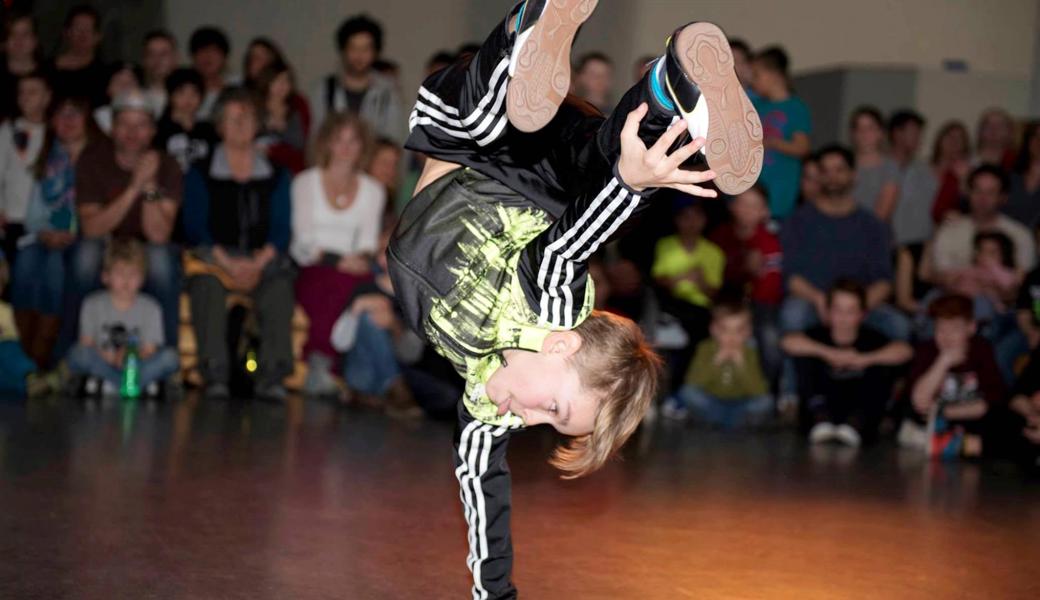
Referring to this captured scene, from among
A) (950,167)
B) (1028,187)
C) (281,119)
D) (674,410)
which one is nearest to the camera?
(674,410)

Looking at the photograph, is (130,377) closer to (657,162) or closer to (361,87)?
(361,87)

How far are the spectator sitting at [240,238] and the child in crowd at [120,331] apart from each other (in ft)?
0.76

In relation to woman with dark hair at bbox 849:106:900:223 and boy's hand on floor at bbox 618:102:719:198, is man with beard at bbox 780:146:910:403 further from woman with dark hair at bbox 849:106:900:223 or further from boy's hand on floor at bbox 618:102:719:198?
boy's hand on floor at bbox 618:102:719:198

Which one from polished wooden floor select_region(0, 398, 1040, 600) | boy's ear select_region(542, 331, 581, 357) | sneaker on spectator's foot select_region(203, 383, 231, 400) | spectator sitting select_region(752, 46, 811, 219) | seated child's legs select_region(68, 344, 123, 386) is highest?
spectator sitting select_region(752, 46, 811, 219)

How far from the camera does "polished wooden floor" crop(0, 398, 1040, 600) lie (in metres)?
3.10

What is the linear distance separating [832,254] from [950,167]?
4.03ft

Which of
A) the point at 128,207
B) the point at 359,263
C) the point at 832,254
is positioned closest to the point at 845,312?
the point at 832,254

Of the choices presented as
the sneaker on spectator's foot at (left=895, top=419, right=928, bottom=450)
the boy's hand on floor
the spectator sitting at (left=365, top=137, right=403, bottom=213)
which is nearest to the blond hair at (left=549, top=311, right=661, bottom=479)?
the boy's hand on floor

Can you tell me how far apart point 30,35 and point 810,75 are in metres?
4.98

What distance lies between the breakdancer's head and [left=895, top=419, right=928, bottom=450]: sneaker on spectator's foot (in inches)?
141

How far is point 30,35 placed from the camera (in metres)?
6.71

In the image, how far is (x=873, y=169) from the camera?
6.99 metres

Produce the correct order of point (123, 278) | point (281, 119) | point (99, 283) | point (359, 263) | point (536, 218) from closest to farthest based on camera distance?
point (536, 218), point (123, 278), point (99, 283), point (359, 263), point (281, 119)

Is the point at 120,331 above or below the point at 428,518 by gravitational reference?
above
